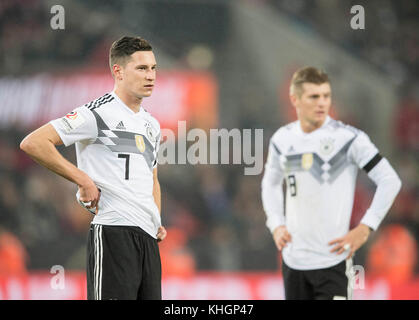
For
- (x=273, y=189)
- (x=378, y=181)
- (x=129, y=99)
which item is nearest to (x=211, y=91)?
(x=273, y=189)

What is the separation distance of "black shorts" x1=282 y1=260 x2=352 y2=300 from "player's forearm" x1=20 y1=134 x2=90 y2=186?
2000mm

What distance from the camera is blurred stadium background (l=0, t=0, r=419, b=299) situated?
34.1ft

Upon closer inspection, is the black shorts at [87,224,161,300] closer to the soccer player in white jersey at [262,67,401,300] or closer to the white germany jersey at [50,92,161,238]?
the white germany jersey at [50,92,161,238]

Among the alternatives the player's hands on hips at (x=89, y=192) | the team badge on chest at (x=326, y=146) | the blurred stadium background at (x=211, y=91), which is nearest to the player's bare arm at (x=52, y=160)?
the player's hands on hips at (x=89, y=192)

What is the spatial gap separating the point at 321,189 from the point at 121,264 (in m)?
1.84

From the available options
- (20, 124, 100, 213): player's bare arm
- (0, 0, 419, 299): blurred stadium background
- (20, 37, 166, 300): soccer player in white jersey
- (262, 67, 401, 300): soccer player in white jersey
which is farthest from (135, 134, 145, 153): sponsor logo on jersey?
(0, 0, 419, 299): blurred stadium background

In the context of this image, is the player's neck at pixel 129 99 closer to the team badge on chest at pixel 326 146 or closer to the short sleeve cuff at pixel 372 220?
the team badge on chest at pixel 326 146

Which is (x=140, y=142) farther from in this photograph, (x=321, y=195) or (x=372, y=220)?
(x=372, y=220)

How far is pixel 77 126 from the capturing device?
4.04 m

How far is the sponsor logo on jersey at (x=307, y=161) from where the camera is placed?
17.6ft

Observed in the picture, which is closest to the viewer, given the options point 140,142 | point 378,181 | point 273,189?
point 140,142

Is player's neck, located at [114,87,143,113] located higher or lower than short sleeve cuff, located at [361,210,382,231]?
higher
